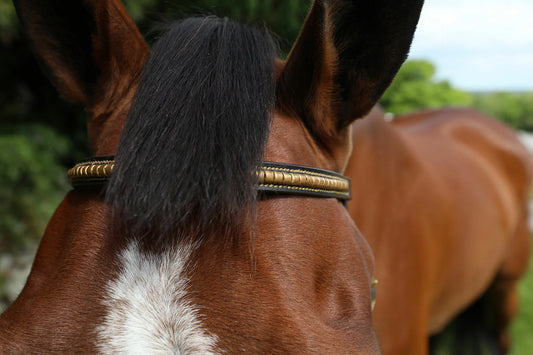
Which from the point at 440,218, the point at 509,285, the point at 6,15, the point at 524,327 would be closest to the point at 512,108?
the point at 524,327

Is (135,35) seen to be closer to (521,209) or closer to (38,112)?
(521,209)

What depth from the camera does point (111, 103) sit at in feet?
3.19

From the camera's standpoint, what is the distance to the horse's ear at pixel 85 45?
0.95 meters

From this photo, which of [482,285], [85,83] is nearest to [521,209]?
[482,285]

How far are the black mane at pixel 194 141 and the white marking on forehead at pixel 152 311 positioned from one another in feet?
0.16

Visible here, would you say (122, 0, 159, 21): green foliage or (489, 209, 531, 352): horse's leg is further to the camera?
(489, 209, 531, 352): horse's leg

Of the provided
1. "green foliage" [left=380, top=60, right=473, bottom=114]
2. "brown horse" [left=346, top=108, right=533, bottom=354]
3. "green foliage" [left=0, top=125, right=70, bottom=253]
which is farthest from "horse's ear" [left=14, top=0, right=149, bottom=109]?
"green foliage" [left=380, top=60, right=473, bottom=114]

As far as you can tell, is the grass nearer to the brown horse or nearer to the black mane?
the brown horse

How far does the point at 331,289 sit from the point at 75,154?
4.49 m

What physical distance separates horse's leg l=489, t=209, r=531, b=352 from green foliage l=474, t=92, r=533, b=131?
683 inches

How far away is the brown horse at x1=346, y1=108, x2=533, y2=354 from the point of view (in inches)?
74.6

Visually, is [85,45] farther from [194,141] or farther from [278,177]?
[278,177]

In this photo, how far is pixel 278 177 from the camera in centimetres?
77

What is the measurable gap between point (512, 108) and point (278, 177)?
73.3 ft
